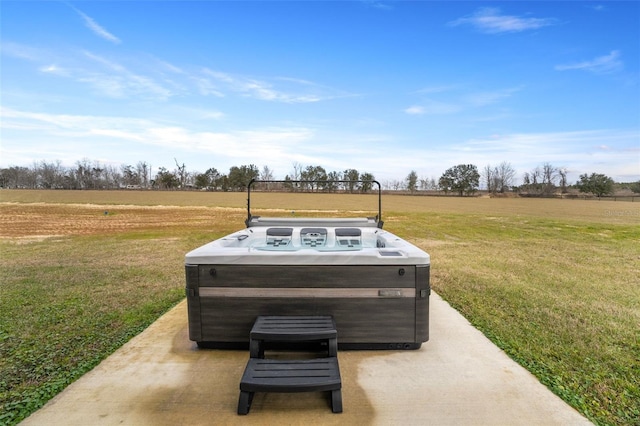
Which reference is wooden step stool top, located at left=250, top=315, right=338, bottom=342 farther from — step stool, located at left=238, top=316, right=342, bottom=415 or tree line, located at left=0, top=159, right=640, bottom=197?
tree line, located at left=0, top=159, right=640, bottom=197

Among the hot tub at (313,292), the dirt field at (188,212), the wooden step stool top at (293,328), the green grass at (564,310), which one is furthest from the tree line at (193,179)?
the wooden step stool top at (293,328)

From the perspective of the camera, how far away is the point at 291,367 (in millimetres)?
1852

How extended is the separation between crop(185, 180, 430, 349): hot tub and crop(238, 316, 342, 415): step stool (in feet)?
0.45

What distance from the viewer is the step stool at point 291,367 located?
1.69m

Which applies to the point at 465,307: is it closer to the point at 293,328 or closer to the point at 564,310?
the point at 564,310

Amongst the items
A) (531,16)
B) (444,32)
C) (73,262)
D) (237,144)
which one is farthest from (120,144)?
→ (531,16)

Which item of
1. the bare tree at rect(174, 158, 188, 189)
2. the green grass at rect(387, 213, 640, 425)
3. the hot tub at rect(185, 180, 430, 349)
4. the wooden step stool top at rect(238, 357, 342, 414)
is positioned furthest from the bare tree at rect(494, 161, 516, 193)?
the wooden step stool top at rect(238, 357, 342, 414)

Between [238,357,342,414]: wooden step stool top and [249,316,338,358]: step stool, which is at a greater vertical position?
[249,316,338,358]: step stool

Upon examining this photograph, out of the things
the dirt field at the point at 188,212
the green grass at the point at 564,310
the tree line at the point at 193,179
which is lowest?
the green grass at the point at 564,310

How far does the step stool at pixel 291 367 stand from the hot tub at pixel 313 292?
0.14 meters

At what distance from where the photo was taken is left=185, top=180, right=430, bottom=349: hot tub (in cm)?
234

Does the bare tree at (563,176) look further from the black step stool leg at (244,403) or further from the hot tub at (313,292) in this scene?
the black step stool leg at (244,403)

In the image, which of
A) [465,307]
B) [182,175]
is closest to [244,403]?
[465,307]

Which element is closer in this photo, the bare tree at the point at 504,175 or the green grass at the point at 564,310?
the green grass at the point at 564,310
